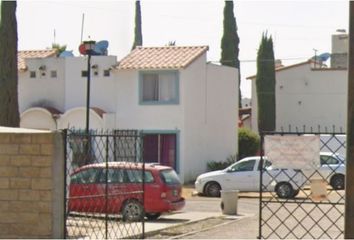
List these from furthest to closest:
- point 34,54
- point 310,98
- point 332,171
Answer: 1. point 310,98
2. point 34,54
3. point 332,171

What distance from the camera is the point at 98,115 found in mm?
37125

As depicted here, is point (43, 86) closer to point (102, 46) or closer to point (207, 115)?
point (102, 46)

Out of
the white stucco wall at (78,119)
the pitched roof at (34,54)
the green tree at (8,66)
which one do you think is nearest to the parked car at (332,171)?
the green tree at (8,66)

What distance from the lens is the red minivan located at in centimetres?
1599

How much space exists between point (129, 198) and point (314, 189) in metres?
7.62

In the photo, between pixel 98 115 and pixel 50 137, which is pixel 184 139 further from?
pixel 50 137

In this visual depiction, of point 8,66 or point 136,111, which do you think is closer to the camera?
point 8,66

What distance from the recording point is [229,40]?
55719 mm

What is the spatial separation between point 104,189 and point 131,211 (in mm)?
1443

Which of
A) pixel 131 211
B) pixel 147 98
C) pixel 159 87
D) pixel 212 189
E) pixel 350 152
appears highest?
pixel 159 87

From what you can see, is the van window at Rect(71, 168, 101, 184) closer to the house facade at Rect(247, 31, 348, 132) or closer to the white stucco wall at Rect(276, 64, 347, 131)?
the house facade at Rect(247, 31, 348, 132)

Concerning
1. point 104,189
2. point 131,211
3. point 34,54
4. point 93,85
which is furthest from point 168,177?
point 34,54

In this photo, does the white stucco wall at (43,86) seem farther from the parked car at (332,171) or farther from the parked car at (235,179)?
the parked car at (332,171)

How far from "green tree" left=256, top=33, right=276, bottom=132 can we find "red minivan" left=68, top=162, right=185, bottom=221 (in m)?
32.1
